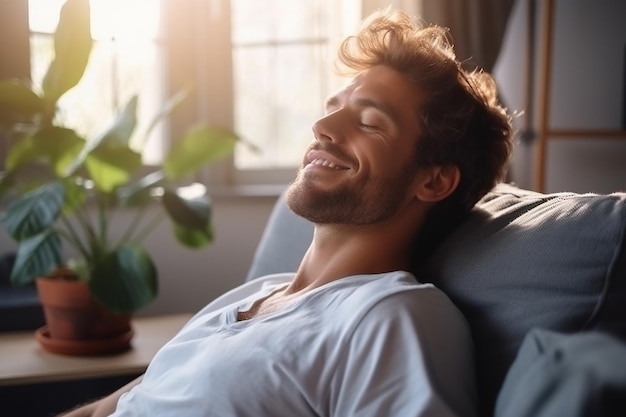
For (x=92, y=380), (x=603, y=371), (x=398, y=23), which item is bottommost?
(x=92, y=380)

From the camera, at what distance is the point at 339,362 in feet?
3.41

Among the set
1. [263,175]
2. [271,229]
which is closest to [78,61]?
[271,229]

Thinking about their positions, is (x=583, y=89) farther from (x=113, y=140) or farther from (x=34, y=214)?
(x=34, y=214)

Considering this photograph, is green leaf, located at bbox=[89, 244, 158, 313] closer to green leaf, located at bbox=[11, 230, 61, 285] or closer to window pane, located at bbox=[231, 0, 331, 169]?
green leaf, located at bbox=[11, 230, 61, 285]

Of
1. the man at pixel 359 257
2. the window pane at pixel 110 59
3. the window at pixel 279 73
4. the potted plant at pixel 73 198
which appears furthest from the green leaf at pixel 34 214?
the window at pixel 279 73

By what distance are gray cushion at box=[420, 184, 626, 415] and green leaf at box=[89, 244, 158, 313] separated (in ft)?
2.79

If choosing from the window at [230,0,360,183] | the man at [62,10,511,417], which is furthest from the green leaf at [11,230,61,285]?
the window at [230,0,360,183]

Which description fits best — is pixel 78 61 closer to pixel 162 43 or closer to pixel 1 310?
pixel 1 310

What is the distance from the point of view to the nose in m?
1.37

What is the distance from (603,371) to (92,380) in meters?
1.40

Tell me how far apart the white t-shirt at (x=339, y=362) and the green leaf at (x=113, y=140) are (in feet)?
2.47

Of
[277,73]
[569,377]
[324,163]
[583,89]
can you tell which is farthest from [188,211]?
Answer: [583,89]

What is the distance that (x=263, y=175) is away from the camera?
9.64 feet

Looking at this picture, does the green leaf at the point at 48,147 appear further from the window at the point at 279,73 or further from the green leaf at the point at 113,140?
the window at the point at 279,73
